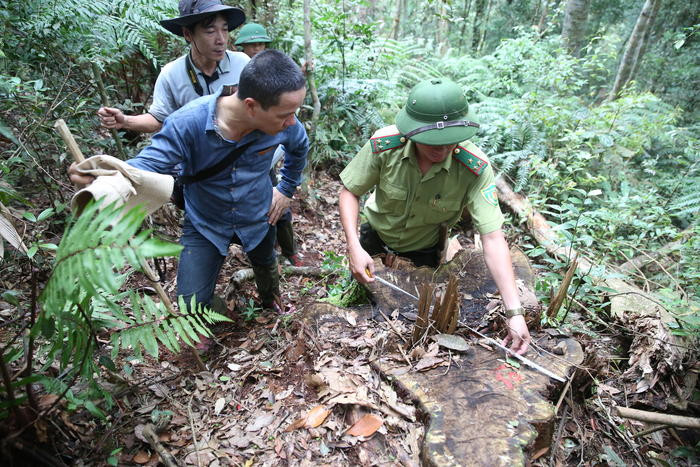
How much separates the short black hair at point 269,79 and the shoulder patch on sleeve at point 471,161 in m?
1.41

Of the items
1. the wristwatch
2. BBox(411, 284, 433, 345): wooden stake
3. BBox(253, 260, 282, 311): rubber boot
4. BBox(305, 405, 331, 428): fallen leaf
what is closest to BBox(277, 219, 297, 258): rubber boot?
BBox(253, 260, 282, 311): rubber boot

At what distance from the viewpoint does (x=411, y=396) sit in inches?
85.4

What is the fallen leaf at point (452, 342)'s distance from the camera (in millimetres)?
2453

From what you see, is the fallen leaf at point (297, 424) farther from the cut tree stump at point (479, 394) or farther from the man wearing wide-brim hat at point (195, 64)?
the man wearing wide-brim hat at point (195, 64)

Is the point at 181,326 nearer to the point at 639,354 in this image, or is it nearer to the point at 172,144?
the point at 172,144

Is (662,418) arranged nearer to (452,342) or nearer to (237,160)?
(452,342)

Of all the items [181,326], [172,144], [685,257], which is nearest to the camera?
[181,326]

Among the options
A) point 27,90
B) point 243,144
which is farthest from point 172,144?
point 27,90

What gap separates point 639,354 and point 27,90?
5.88 metres

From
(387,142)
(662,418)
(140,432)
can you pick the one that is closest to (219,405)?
(140,432)

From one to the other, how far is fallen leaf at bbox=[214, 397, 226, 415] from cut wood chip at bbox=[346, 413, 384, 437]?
0.99 m

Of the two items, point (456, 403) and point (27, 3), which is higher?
point (27, 3)

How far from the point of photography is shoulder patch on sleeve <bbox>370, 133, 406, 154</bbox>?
3.31 m

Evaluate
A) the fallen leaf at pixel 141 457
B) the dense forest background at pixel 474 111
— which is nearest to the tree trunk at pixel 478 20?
the dense forest background at pixel 474 111
